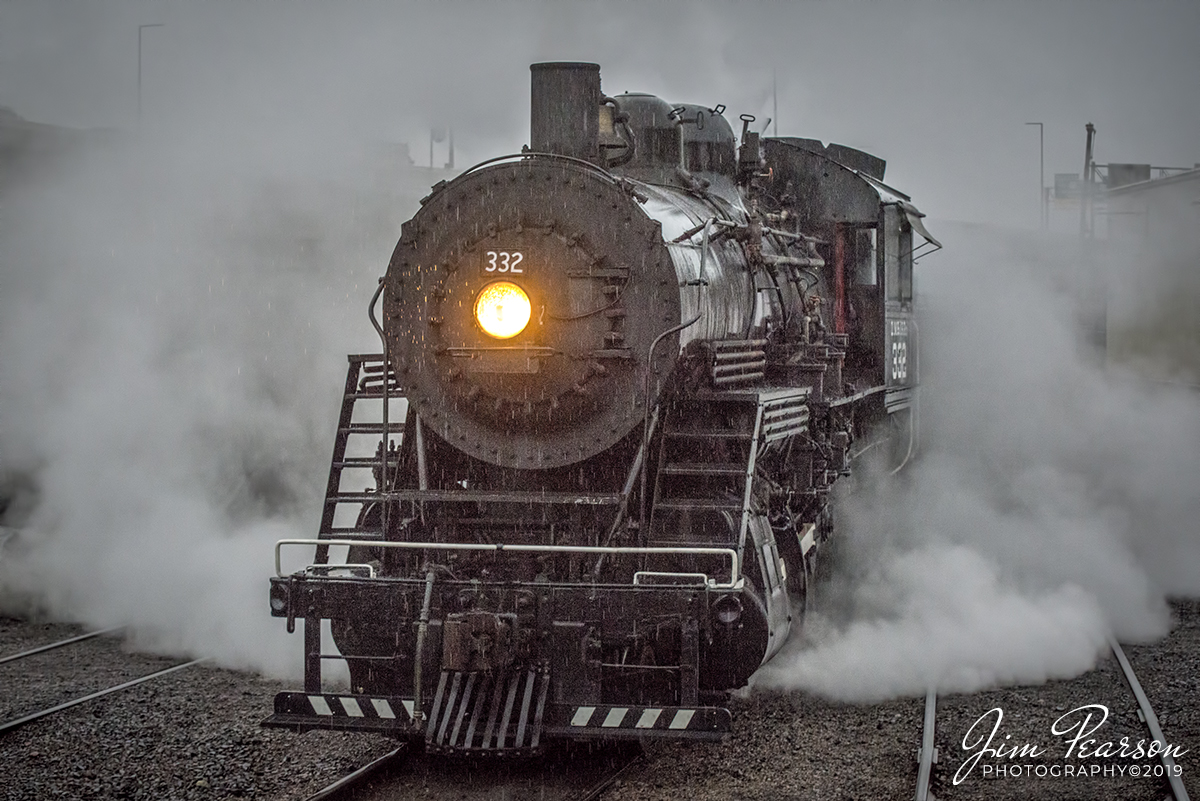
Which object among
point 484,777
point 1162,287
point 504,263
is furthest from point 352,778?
point 1162,287

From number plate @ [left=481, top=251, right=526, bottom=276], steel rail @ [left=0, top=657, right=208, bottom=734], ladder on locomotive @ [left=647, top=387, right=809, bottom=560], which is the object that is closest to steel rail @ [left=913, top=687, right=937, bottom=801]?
ladder on locomotive @ [left=647, top=387, right=809, bottom=560]

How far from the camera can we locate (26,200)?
1157 cm

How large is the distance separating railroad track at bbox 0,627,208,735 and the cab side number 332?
3.39 metres

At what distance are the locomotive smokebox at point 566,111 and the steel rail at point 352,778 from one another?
2.82 metres

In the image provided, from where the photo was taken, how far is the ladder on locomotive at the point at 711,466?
5.57 metres

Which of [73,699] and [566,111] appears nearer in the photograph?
[566,111]

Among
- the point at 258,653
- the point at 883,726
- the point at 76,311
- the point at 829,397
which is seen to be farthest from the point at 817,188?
the point at 76,311

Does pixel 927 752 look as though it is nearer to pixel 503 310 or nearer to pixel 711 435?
pixel 711 435

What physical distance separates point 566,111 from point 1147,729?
4071 millimetres

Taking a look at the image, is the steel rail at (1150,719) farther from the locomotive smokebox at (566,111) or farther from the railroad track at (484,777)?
the locomotive smokebox at (566,111)

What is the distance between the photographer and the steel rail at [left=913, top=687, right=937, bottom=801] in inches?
202

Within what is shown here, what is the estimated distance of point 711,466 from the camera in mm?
5715

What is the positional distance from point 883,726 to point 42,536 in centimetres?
672

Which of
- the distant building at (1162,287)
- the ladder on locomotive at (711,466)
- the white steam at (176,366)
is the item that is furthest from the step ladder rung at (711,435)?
the distant building at (1162,287)
